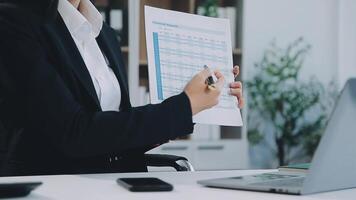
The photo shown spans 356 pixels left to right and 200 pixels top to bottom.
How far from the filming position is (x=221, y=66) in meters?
1.65

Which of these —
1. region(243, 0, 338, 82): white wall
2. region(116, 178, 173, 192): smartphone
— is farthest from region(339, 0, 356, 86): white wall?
region(116, 178, 173, 192): smartphone

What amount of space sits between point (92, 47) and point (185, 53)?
0.35 m

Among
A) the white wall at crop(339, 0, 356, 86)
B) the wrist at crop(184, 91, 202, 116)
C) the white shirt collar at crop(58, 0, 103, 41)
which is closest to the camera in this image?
the wrist at crop(184, 91, 202, 116)

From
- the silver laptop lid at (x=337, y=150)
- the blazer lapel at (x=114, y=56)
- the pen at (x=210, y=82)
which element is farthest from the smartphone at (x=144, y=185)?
the blazer lapel at (x=114, y=56)

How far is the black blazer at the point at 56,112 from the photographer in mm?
1520

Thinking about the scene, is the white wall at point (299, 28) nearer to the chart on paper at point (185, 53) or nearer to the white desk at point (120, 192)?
the chart on paper at point (185, 53)

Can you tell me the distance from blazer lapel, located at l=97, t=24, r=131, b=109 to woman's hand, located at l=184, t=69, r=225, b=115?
1.21ft

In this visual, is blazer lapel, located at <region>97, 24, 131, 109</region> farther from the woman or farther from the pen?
the pen

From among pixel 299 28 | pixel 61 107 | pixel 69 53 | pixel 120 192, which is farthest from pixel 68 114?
pixel 299 28

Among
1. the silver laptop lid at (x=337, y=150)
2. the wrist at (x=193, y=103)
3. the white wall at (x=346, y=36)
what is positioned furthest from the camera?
the white wall at (x=346, y=36)

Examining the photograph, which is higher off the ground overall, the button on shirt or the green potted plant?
the button on shirt

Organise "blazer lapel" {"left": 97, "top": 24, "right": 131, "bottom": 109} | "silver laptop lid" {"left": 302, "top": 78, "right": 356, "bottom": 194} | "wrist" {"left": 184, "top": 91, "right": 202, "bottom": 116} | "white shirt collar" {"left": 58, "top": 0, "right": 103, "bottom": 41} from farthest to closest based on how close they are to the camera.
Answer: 1. "blazer lapel" {"left": 97, "top": 24, "right": 131, "bottom": 109}
2. "white shirt collar" {"left": 58, "top": 0, "right": 103, "bottom": 41}
3. "wrist" {"left": 184, "top": 91, "right": 202, "bottom": 116}
4. "silver laptop lid" {"left": 302, "top": 78, "right": 356, "bottom": 194}

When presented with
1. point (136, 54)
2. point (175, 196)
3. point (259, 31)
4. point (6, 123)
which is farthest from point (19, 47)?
point (259, 31)

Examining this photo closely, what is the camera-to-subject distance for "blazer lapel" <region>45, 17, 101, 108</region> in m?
1.59
